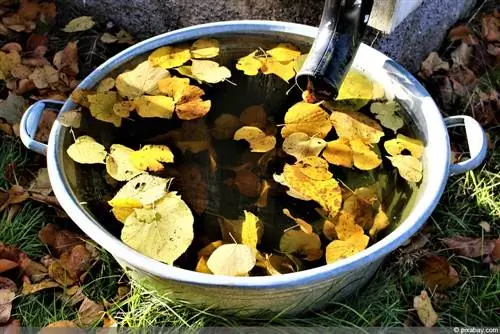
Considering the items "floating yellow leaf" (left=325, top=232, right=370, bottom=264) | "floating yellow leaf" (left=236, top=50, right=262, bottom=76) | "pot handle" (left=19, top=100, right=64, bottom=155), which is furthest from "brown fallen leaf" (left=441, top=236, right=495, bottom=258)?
"pot handle" (left=19, top=100, right=64, bottom=155)

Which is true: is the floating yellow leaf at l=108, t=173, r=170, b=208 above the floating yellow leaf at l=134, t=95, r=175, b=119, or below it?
below

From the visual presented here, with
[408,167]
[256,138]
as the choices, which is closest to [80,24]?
[256,138]

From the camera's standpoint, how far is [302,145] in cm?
155

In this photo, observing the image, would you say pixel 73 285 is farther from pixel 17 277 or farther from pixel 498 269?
pixel 498 269

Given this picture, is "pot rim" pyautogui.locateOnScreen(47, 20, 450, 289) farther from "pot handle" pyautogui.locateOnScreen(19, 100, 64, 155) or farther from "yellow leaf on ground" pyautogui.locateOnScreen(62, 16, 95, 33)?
"yellow leaf on ground" pyautogui.locateOnScreen(62, 16, 95, 33)

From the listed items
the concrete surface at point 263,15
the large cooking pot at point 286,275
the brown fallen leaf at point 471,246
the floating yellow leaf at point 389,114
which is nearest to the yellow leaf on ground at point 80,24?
the concrete surface at point 263,15

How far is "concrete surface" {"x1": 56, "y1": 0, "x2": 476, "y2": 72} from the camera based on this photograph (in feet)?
6.06

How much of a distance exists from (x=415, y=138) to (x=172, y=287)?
637 millimetres

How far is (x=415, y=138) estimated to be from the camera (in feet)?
5.02

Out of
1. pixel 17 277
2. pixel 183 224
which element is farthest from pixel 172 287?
pixel 17 277

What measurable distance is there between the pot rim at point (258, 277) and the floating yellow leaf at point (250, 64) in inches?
2.9

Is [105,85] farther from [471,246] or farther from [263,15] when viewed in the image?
[471,246]

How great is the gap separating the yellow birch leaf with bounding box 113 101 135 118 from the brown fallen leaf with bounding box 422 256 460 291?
820 mm

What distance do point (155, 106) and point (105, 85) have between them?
124 millimetres
